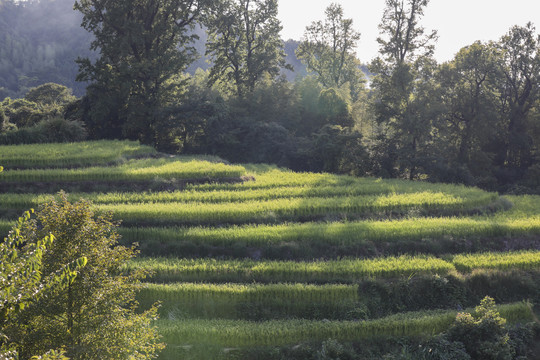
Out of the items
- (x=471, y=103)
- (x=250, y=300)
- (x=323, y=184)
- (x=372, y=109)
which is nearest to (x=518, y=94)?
(x=471, y=103)

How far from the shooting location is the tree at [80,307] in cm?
632

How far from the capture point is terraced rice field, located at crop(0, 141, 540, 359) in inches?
414

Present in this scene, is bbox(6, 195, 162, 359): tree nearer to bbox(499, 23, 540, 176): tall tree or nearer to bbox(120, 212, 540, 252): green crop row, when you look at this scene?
bbox(120, 212, 540, 252): green crop row

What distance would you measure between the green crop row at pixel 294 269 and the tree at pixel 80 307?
5519mm

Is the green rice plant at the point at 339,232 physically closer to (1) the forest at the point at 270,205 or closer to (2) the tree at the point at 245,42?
(1) the forest at the point at 270,205

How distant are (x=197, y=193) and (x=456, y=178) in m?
18.2

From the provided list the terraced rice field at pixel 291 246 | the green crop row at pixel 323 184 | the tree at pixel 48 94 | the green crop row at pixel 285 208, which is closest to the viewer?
the terraced rice field at pixel 291 246

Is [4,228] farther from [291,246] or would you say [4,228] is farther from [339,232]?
[339,232]

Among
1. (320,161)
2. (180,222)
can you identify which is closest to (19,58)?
(320,161)

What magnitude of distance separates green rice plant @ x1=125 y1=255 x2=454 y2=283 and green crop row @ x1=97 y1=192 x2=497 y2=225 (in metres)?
3.42

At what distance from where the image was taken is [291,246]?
14219 mm

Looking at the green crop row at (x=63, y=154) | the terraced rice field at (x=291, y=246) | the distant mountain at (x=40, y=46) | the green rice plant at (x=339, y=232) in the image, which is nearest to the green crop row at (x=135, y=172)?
the terraced rice field at (x=291, y=246)

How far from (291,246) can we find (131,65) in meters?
21.7

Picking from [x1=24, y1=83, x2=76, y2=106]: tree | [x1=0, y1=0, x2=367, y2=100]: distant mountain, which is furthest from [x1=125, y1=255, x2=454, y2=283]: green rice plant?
[x1=0, y1=0, x2=367, y2=100]: distant mountain
